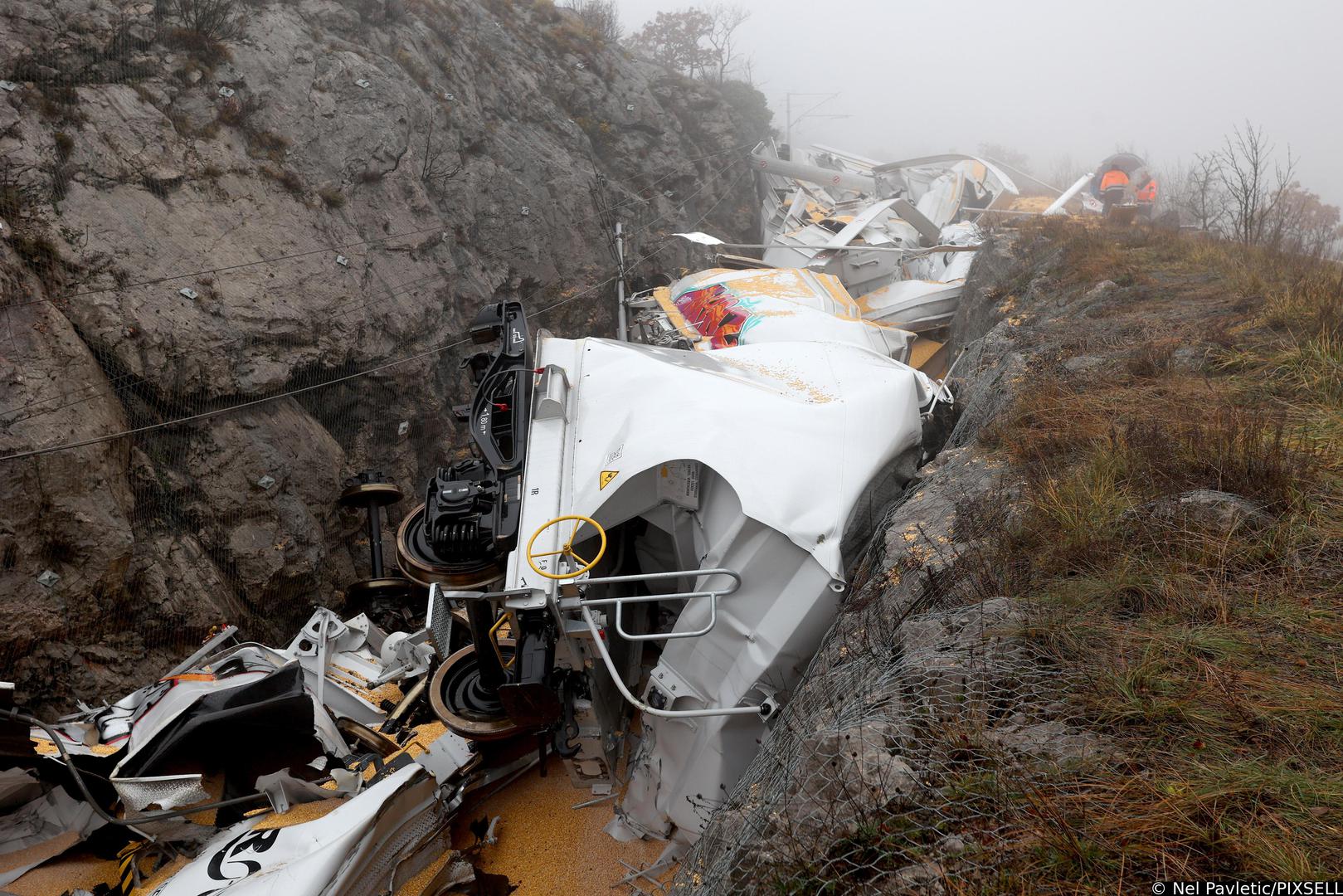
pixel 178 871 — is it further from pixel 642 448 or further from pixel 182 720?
pixel 642 448

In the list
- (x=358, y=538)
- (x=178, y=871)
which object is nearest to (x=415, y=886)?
(x=178, y=871)

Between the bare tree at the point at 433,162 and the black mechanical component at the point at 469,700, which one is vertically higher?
the bare tree at the point at 433,162

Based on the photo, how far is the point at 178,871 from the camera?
→ 3.08 meters

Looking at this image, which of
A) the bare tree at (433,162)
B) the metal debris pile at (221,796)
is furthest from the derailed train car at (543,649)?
the bare tree at (433,162)

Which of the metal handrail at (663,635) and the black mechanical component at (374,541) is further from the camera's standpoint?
the black mechanical component at (374,541)

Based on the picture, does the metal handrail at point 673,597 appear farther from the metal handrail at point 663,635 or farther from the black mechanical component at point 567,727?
the black mechanical component at point 567,727

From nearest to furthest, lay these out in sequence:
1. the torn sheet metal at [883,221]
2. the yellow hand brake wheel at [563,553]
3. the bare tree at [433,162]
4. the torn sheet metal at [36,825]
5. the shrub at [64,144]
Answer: the torn sheet metal at [36,825] < the yellow hand brake wheel at [563,553] < the shrub at [64,144] < the bare tree at [433,162] < the torn sheet metal at [883,221]

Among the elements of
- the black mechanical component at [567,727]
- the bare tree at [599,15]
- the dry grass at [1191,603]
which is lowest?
the black mechanical component at [567,727]

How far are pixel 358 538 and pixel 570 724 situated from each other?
4098mm

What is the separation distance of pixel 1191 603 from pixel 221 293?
756cm

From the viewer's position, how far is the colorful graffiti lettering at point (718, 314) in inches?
308

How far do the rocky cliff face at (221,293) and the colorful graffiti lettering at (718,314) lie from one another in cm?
299

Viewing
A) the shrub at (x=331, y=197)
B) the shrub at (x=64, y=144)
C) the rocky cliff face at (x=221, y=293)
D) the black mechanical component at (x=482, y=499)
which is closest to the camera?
the black mechanical component at (x=482, y=499)

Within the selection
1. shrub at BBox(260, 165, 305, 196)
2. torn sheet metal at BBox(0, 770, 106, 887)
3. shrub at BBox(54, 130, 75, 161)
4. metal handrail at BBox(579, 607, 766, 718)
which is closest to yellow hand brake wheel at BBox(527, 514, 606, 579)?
metal handrail at BBox(579, 607, 766, 718)
